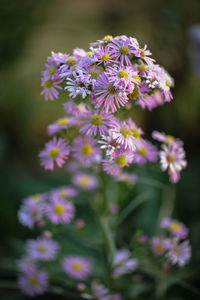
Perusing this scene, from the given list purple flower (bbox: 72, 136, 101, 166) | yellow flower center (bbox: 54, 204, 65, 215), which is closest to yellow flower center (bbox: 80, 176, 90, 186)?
yellow flower center (bbox: 54, 204, 65, 215)

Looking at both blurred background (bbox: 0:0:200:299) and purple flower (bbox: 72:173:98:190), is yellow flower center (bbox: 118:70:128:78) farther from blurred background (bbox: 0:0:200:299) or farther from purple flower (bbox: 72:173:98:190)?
blurred background (bbox: 0:0:200:299)

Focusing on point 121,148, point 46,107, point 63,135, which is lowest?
point 121,148

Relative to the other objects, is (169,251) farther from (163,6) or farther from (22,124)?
(163,6)

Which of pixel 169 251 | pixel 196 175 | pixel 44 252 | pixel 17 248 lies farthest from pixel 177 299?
pixel 196 175

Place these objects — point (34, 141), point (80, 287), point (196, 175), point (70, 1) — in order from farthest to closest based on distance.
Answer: point (70, 1), point (34, 141), point (196, 175), point (80, 287)

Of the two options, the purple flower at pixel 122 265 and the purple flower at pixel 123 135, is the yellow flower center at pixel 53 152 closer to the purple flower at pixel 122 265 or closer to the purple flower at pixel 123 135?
the purple flower at pixel 123 135

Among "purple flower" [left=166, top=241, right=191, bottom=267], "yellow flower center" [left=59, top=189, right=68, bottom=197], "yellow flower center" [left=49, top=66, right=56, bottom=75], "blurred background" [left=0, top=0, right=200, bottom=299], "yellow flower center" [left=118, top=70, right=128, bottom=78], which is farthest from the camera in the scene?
"blurred background" [left=0, top=0, right=200, bottom=299]

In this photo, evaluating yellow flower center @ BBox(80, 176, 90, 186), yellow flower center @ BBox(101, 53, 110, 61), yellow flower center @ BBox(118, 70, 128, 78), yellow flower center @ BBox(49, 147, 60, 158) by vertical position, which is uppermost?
yellow flower center @ BBox(80, 176, 90, 186)
